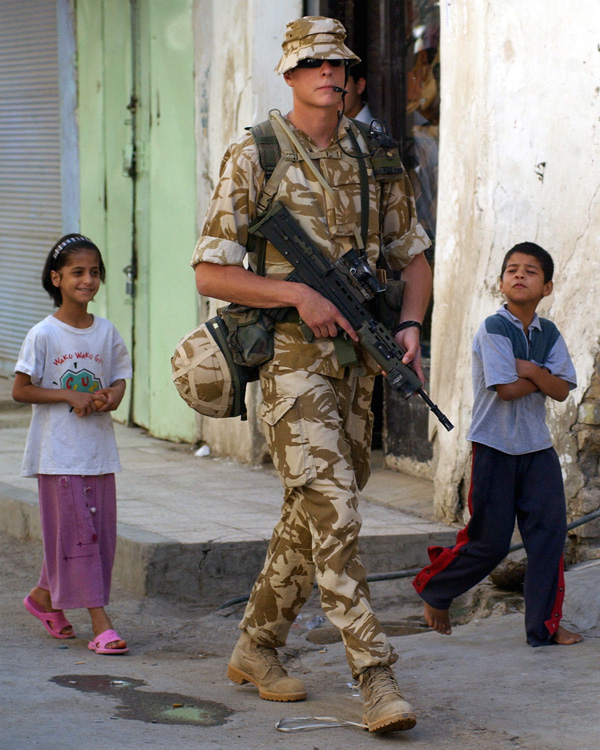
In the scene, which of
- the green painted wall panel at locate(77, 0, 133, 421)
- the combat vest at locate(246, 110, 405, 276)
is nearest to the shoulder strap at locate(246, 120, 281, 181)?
the combat vest at locate(246, 110, 405, 276)

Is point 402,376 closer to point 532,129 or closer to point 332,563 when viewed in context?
point 332,563

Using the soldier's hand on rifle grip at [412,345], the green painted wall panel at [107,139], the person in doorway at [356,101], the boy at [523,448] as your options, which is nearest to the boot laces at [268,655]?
the boy at [523,448]

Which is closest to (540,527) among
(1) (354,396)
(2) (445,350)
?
(1) (354,396)

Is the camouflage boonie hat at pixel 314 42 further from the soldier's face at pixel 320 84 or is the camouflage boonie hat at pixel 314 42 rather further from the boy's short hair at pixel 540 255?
the boy's short hair at pixel 540 255

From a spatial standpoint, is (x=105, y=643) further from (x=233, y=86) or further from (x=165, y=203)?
(x=165, y=203)

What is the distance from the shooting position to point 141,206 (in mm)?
8594

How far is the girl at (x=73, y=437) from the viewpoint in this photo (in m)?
4.60

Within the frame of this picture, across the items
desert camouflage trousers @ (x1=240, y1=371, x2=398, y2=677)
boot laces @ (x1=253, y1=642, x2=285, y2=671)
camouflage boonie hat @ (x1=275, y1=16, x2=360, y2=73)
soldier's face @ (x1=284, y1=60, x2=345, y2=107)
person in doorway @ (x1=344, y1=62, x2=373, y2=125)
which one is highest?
person in doorway @ (x1=344, y1=62, x2=373, y2=125)

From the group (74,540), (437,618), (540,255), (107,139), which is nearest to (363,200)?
(540,255)

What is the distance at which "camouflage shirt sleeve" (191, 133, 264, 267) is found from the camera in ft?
12.1

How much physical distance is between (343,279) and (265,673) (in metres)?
1.21

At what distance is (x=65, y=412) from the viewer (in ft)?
15.2

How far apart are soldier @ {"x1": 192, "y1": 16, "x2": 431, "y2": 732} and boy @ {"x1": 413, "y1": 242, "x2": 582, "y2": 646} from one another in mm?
569

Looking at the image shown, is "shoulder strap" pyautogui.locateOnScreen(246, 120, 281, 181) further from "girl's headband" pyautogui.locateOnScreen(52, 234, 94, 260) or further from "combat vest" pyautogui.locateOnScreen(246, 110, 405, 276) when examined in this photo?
"girl's headband" pyautogui.locateOnScreen(52, 234, 94, 260)
